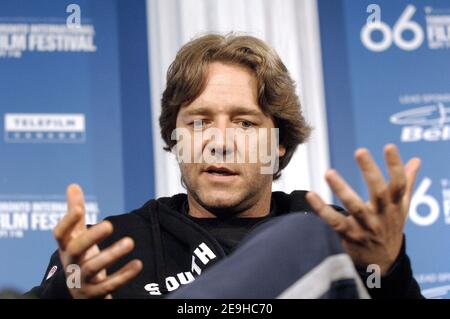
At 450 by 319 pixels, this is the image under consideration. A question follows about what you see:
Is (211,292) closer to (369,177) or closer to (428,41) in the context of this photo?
(369,177)

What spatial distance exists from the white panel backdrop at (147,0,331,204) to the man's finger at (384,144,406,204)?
1067 mm

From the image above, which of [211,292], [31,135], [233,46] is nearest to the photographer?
Result: [211,292]

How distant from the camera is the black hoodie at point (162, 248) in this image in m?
1.25

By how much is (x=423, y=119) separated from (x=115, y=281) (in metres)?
1.26

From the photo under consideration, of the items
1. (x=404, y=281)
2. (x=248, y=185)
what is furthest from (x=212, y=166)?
(x=404, y=281)

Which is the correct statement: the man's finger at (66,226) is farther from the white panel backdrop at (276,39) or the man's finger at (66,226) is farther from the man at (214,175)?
the white panel backdrop at (276,39)

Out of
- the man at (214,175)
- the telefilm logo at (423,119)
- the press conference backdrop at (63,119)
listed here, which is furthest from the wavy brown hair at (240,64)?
the telefilm logo at (423,119)

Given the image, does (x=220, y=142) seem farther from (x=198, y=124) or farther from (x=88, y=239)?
(x=88, y=239)

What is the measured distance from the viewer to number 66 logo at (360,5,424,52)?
2.03 metres

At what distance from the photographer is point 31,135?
191 centimetres

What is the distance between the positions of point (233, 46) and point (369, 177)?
0.66 metres

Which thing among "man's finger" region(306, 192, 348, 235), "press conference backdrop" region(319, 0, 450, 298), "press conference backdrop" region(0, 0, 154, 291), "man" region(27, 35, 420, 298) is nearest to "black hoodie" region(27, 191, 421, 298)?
"man" region(27, 35, 420, 298)

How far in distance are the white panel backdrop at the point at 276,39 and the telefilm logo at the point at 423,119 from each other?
20 cm

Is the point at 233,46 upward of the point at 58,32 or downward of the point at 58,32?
downward
